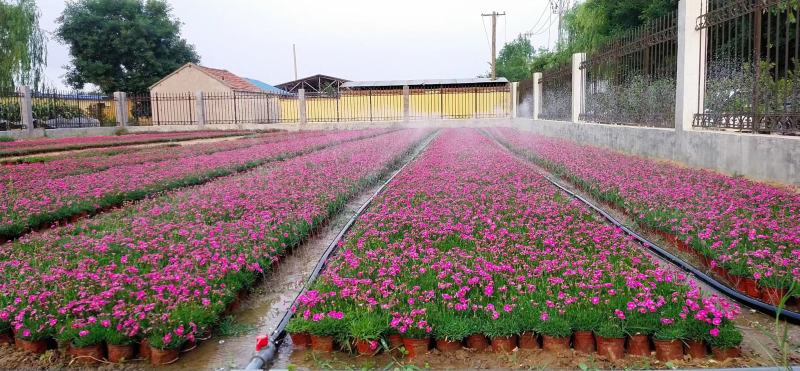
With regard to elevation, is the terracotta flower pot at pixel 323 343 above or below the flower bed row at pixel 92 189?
below

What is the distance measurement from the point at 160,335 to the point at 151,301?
482mm

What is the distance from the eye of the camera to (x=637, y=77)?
13.9 metres

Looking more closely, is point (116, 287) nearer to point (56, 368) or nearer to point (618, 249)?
point (56, 368)

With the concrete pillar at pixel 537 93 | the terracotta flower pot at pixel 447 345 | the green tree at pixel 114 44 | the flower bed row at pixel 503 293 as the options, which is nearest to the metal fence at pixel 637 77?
the concrete pillar at pixel 537 93

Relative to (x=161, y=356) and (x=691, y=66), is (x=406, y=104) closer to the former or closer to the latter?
(x=691, y=66)

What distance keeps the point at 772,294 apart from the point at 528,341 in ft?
6.38

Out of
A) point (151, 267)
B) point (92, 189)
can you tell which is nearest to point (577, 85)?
point (92, 189)

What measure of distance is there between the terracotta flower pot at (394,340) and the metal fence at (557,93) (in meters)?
17.3

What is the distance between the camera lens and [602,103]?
16.5 m

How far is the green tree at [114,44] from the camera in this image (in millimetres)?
43375

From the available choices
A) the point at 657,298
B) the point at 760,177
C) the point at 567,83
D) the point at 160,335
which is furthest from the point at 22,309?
the point at 567,83

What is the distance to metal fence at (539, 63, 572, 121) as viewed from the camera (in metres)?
19.8

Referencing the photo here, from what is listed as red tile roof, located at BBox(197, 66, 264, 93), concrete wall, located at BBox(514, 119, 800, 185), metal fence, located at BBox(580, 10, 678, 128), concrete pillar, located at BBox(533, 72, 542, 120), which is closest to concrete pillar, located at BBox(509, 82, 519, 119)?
concrete pillar, located at BBox(533, 72, 542, 120)

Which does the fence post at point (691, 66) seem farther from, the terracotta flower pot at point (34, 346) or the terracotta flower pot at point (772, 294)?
the terracotta flower pot at point (34, 346)
